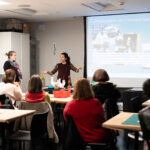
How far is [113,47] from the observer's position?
845cm

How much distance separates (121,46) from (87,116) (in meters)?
5.68

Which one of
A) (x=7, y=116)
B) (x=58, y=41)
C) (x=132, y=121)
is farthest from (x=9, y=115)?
(x=58, y=41)

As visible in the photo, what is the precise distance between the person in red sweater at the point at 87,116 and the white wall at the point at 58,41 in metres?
6.00

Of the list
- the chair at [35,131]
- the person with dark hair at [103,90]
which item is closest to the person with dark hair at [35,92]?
the chair at [35,131]

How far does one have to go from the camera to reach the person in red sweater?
9.63 ft

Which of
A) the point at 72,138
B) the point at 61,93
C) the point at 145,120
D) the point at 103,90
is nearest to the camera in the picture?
the point at 145,120

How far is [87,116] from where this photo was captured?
294 cm

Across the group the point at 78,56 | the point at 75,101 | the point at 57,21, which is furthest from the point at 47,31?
the point at 75,101

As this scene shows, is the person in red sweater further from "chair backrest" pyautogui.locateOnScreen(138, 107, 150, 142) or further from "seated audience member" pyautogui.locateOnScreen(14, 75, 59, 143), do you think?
"seated audience member" pyautogui.locateOnScreen(14, 75, 59, 143)

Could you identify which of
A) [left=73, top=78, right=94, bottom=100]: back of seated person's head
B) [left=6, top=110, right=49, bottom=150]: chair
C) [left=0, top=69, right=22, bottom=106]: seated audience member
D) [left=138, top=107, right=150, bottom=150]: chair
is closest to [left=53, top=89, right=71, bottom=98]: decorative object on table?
[left=0, top=69, right=22, bottom=106]: seated audience member

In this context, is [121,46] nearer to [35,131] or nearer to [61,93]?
[61,93]

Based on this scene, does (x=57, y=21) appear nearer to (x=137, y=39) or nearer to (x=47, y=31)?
(x=47, y=31)

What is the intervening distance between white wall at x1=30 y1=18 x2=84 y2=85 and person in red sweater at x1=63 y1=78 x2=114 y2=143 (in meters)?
6.00

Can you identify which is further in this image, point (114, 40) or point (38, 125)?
point (114, 40)
